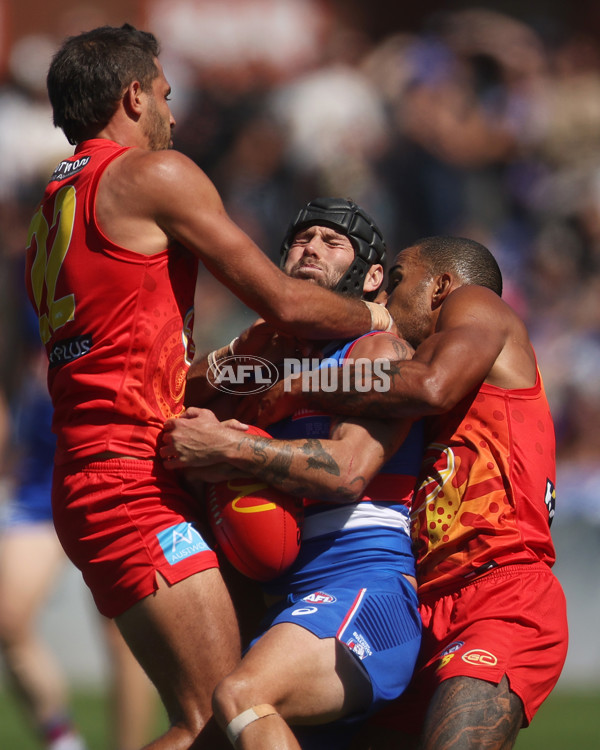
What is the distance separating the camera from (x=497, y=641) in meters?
3.84

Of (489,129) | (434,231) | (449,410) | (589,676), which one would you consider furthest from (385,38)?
(449,410)

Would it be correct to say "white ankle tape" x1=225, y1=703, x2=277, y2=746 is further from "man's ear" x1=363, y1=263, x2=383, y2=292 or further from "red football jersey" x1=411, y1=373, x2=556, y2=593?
"man's ear" x1=363, y1=263, x2=383, y2=292

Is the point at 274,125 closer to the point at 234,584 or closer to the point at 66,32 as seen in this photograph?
the point at 66,32

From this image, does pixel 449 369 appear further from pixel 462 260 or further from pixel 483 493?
pixel 462 260

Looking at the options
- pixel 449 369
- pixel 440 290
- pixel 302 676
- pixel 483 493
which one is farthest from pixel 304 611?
pixel 440 290

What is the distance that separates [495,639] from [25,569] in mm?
3990

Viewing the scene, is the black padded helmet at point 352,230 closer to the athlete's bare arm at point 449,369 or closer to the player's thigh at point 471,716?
the athlete's bare arm at point 449,369

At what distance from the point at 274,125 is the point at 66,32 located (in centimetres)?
347

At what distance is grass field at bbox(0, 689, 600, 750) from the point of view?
24.7 ft

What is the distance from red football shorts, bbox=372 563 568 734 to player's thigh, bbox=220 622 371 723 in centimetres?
36

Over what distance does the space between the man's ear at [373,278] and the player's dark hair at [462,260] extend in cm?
19

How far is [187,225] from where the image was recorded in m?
3.73

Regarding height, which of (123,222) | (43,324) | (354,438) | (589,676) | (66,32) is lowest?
(589,676)

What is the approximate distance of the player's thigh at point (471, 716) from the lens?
3.59m
